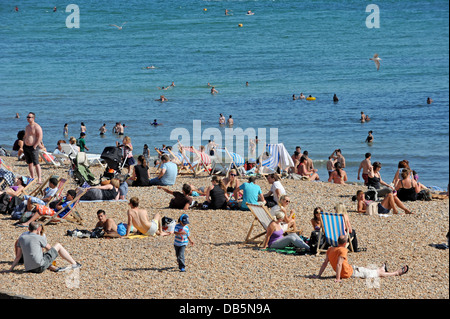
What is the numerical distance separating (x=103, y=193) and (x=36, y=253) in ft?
12.1

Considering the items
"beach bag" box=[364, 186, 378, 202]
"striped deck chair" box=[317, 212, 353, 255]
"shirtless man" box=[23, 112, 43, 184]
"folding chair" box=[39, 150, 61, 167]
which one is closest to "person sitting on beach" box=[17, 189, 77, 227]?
"shirtless man" box=[23, 112, 43, 184]

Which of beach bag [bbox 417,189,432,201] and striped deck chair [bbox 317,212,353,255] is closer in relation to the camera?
striped deck chair [bbox 317,212,353,255]

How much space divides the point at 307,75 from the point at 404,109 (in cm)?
1110

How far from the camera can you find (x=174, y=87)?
38.8m

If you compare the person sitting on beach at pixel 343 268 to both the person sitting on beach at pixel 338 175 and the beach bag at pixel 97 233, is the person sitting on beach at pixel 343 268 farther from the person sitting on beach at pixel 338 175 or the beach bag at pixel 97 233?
the person sitting on beach at pixel 338 175

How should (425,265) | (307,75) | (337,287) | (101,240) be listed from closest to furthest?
(337,287) → (425,265) → (101,240) → (307,75)

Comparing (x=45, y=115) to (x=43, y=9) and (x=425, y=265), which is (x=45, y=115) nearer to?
(x=425, y=265)

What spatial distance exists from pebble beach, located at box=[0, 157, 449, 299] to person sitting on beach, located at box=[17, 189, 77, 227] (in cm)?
19

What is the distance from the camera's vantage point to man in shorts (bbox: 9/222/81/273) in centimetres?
830

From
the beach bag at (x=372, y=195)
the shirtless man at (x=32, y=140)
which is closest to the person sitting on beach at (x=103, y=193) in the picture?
the shirtless man at (x=32, y=140)

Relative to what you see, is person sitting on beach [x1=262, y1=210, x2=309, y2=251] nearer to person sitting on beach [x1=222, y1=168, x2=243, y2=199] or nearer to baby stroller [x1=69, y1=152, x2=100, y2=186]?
person sitting on beach [x1=222, y1=168, x2=243, y2=199]

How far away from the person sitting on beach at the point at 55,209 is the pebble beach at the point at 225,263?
188 mm

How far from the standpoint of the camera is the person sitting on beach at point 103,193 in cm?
1189
